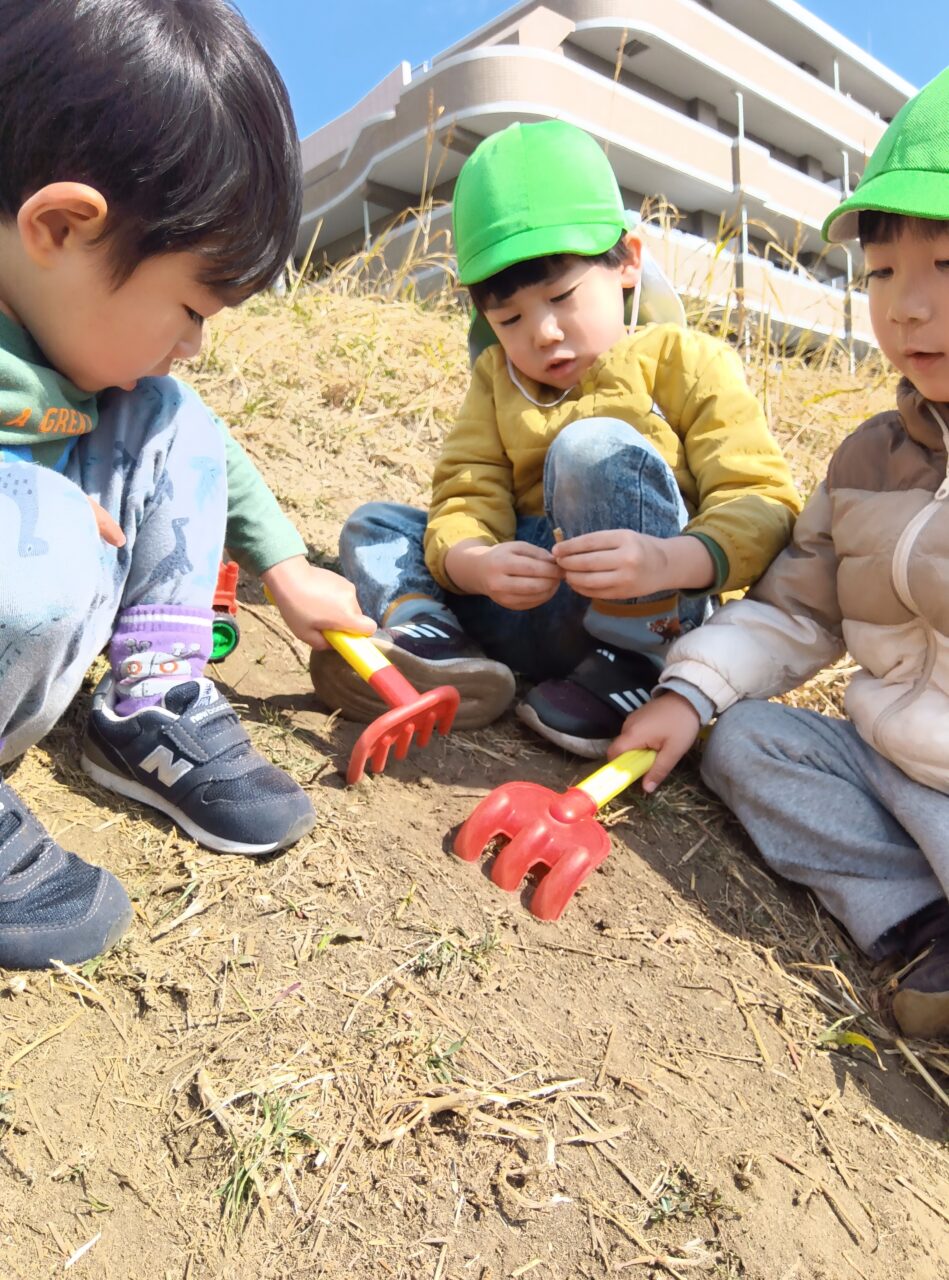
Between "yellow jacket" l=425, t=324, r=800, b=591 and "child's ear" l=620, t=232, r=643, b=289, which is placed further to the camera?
"child's ear" l=620, t=232, r=643, b=289

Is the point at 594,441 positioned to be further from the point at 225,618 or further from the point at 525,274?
the point at 225,618

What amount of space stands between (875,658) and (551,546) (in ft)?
2.16

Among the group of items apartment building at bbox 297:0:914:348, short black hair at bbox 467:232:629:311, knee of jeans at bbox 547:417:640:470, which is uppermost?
apartment building at bbox 297:0:914:348

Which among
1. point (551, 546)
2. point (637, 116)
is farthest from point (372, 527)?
point (637, 116)

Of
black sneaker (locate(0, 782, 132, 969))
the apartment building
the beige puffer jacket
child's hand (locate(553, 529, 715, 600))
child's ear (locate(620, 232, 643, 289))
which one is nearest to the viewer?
black sneaker (locate(0, 782, 132, 969))

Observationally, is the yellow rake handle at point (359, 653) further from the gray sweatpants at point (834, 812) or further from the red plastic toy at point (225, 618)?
the gray sweatpants at point (834, 812)

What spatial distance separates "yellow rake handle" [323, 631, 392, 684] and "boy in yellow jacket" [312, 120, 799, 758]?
6 cm

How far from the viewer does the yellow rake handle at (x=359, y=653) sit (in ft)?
5.26

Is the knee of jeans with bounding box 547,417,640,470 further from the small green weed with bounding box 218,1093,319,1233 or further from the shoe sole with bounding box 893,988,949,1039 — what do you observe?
the small green weed with bounding box 218,1093,319,1233

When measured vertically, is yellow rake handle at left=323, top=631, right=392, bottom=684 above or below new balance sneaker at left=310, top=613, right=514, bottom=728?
above

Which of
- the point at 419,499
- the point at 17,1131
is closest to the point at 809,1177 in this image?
the point at 17,1131

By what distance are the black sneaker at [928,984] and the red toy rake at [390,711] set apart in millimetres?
751

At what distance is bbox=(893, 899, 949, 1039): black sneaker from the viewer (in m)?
1.29

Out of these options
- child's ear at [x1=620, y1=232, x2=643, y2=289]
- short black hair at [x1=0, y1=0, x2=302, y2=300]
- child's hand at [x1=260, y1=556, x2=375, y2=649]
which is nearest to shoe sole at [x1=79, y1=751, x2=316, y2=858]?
child's hand at [x1=260, y1=556, x2=375, y2=649]
